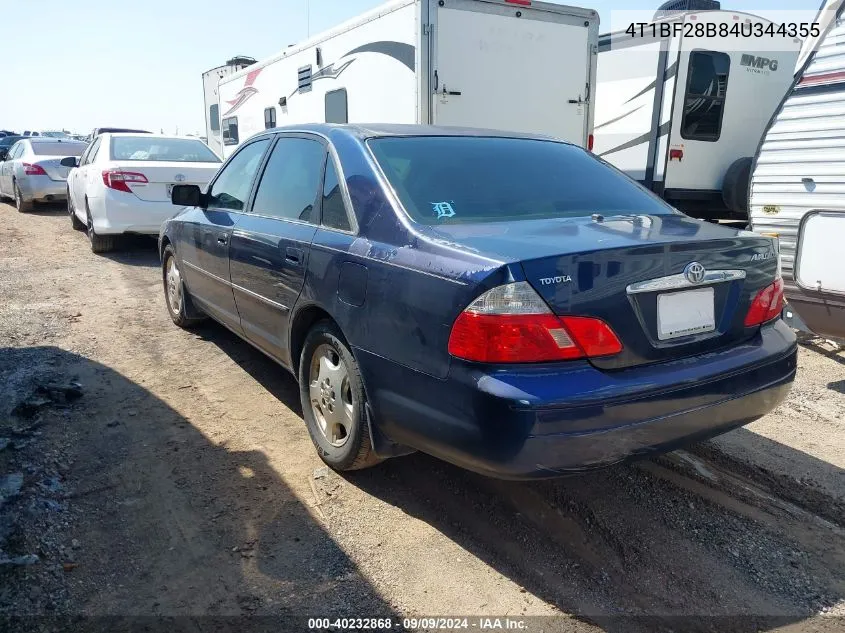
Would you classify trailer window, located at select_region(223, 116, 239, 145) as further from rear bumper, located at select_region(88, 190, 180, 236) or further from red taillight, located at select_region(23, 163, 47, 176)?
rear bumper, located at select_region(88, 190, 180, 236)

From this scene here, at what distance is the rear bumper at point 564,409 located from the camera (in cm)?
222

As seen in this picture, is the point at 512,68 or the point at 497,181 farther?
the point at 512,68

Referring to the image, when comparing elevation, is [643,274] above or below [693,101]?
below

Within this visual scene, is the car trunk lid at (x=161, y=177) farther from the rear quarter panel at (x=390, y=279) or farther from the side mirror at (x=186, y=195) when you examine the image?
the rear quarter panel at (x=390, y=279)

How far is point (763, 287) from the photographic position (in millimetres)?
2771

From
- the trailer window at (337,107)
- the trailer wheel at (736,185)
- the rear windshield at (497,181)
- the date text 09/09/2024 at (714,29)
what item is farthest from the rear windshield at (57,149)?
the rear windshield at (497,181)

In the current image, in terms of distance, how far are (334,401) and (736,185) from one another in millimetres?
8410

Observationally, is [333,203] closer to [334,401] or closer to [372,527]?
[334,401]

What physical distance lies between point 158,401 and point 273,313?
114 centimetres


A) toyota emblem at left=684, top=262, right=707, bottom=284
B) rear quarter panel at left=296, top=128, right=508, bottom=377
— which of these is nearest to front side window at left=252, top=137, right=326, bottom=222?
rear quarter panel at left=296, top=128, right=508, bottom=377

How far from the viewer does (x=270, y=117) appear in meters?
11.4

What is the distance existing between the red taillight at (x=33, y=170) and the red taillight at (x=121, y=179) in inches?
254

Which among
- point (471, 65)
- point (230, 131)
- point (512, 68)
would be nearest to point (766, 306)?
point (471, 65)

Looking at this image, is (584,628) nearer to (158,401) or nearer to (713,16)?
(158,401)
